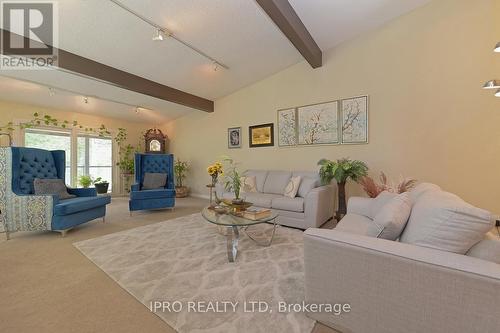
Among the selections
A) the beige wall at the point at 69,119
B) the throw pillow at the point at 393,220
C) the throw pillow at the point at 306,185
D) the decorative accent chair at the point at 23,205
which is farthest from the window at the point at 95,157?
the throw pillow at the point at 393,220

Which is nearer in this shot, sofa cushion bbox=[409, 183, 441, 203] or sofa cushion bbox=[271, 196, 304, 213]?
sofa cushion bbox=[409, 183, 441, 203]

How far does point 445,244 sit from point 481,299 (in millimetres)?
248

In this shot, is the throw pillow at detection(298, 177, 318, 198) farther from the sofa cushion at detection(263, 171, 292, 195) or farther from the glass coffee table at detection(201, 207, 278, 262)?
the glass coffee table at detection(201, 207, 278, 262)

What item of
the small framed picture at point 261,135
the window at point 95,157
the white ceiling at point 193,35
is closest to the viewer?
the white ceiling at point 193,35

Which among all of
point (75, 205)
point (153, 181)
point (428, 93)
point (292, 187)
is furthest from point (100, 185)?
point (428, 93)

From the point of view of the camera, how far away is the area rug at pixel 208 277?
140 cm

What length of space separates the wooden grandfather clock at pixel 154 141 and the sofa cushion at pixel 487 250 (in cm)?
685

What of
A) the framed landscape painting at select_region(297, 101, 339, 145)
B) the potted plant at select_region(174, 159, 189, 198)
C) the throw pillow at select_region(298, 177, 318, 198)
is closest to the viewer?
the throw pillow at select_region(298, 177, 318, 198)

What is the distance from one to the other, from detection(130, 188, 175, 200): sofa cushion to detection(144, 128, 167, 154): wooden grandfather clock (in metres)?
2.55

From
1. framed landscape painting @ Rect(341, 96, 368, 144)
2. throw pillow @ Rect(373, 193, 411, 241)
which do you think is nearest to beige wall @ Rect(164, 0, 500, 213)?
framed landscape painting @ Rect(341, 96, 368, 144)

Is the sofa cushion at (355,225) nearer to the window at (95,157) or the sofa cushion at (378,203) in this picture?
the sofa cushion at (378,203)

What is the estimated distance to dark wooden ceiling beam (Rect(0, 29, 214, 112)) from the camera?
10.3ft

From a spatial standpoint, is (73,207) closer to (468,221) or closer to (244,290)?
(244,290)

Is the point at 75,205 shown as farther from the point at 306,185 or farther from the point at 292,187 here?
the point at 306,185
